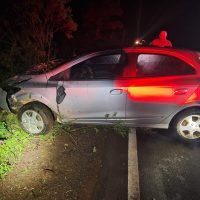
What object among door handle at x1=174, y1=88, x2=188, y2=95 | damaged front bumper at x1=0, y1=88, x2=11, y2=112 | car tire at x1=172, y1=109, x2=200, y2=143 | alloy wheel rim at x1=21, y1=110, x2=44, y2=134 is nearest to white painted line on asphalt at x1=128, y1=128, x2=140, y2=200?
car tire at x1=172, y1=109, x2=200, y2=143

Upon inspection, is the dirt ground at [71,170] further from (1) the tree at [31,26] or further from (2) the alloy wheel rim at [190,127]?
(1) the tree at [31,26]

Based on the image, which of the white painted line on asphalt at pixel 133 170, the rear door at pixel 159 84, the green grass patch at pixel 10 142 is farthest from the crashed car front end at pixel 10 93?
the white painted line on asphalt at pixel 133 170

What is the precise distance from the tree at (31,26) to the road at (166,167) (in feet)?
20.0

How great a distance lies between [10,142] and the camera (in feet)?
18.8

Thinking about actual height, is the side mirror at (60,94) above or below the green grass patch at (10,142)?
above

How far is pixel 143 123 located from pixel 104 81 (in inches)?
41.4

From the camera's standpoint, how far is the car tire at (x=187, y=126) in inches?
230

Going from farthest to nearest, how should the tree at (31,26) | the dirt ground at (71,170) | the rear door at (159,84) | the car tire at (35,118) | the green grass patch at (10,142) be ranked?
the tree at (31,26) < the car tire at (35,118) < the rear door at (159,84) < the green grass patch at (10,142) < the dirt ground at (71,170)

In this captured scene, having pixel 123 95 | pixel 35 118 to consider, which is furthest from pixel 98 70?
pixel 35 118

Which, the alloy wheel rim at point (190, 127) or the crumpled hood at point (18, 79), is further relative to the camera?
the crumpled hood at point (18, 79)

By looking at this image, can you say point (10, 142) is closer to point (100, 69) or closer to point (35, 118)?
point (35, 118)

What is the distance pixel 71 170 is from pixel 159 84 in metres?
2.02

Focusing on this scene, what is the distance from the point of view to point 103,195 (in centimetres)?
446

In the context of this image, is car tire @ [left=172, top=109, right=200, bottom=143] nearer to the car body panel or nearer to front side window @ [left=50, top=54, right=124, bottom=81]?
the car body panel
